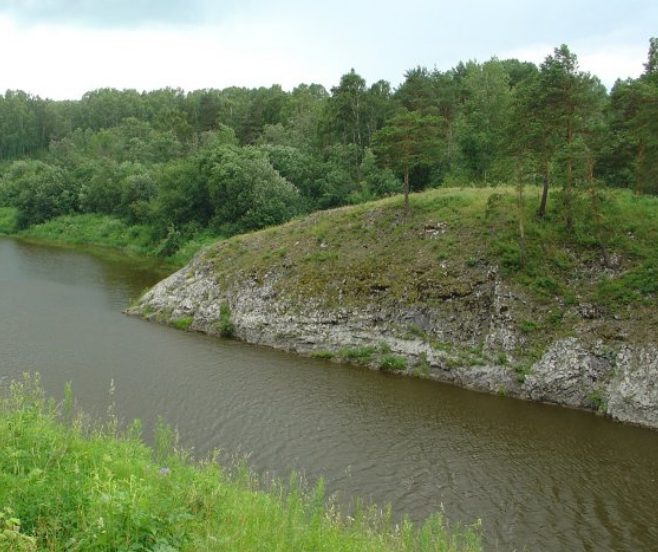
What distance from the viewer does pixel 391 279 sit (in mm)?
34062

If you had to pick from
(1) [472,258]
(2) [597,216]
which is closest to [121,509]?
(1) [472,258]

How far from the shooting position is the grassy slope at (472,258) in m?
29.0

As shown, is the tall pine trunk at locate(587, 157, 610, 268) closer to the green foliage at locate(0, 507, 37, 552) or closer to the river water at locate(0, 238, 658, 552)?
the river water at locate(0, 238, 658, 552)

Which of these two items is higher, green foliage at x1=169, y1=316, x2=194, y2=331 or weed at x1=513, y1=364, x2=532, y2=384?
weed at x1=513, y1=364, x2=532, y2=384

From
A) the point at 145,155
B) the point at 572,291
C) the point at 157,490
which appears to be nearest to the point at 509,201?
the point at 572,291

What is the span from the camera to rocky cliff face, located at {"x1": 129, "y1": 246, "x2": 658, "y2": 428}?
2586 cm

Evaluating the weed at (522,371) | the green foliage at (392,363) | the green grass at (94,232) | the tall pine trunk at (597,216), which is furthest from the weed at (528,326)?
the green grass at (94,232)

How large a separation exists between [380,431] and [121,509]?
53.0 ft

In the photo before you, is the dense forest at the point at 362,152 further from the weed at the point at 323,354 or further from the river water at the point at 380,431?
the river water at the point at 380,431

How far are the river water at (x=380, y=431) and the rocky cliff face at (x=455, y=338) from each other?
3.39 ft

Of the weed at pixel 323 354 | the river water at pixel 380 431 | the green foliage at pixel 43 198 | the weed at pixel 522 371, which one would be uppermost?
the green foliage at pixel 43 198

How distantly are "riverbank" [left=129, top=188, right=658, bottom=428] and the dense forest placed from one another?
3.33 m

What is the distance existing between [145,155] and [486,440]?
88.9m

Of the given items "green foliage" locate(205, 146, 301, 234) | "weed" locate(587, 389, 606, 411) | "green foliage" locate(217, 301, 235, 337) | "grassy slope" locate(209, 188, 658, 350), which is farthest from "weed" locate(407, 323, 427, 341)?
"green foliage" locate(205, 146, 301, 234)
